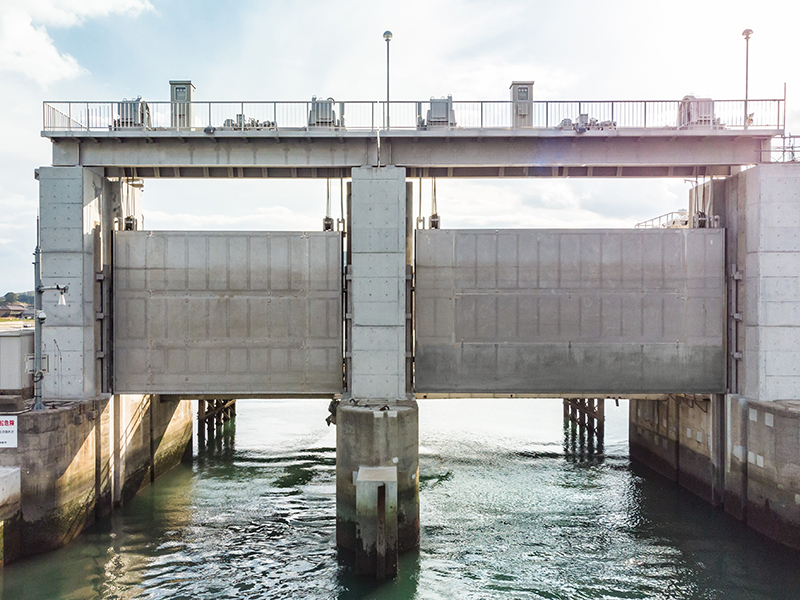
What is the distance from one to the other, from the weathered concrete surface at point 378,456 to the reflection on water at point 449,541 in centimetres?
100

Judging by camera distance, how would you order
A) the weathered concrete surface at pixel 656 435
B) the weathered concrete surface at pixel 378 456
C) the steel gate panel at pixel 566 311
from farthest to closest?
the weathered concrete surface at pixel 656 435 → the steel gate panel at pixel 566 311 → the weathered concrete surface at pixel 378 456

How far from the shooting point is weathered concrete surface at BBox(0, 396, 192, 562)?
59.4 ft

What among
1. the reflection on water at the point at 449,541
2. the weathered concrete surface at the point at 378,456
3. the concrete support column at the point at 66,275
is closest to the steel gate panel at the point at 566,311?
the weathered concrete surface at the point at 378,456

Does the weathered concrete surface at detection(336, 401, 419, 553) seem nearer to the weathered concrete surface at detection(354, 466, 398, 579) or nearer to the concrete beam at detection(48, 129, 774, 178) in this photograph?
the weathered concrete surface at detection(354, 466, 398, 579)

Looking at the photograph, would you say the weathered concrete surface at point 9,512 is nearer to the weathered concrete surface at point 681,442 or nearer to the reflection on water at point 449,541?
the reflection on water at point 449,541

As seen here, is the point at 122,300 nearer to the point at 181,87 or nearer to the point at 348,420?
the point at 181,87

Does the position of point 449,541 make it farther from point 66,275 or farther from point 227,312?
point 66,275

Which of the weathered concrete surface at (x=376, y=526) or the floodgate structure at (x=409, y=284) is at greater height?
the floodgate structure at (x=409, y=284)

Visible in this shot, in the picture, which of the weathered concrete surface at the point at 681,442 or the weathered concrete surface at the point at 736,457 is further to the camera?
the weathered concrete surface at the point at 681,442

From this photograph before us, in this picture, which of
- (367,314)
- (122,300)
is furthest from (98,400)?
(367,314)

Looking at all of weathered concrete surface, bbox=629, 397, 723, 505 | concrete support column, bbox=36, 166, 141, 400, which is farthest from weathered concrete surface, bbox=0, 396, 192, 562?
weathered concrete surface, bbox=629, 397, 723, 505

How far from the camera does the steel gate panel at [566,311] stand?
2195cm

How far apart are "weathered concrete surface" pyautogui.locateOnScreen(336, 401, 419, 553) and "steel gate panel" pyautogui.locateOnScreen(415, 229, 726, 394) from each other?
3868 millimetres

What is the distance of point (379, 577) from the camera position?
54.6 ft
